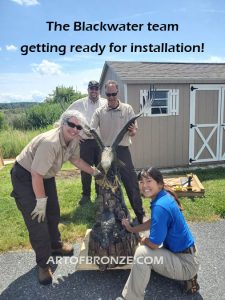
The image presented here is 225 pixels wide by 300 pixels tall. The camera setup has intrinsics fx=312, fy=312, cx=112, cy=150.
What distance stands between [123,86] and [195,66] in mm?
3273

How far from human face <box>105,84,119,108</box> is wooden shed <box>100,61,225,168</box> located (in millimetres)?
3479

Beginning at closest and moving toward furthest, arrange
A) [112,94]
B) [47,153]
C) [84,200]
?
[47,153]
[112,94]
[84,200]

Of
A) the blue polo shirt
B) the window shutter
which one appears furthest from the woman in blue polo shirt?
the window shutter

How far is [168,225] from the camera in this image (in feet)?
10.4

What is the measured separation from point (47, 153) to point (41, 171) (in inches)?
8.0

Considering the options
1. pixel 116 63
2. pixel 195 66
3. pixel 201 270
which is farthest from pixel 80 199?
pixel 195 66

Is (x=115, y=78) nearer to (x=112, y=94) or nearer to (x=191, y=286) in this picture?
(x=112, y=94)

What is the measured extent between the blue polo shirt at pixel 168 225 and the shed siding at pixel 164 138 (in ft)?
18.2

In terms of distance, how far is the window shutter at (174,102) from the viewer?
8.77 metres

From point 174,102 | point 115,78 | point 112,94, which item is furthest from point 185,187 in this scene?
point 115,78

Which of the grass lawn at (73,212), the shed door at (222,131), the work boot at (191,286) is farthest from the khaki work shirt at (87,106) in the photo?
the shed door at (222,131)

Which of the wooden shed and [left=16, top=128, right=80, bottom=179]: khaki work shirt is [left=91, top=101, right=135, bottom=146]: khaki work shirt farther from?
the wooden shed

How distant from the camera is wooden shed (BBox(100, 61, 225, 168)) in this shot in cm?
858

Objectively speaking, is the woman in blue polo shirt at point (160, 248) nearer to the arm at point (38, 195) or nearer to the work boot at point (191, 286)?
the work boot at point (191, 286)
